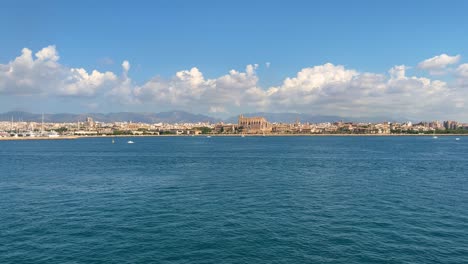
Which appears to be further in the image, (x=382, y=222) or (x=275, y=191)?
(x=275, y=191)

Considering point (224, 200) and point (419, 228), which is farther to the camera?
point (224, 200)

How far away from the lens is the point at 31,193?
31.6 metres

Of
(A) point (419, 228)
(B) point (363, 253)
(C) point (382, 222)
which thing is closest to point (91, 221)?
(B) point (363, 253)

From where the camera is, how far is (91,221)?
73.2 ft

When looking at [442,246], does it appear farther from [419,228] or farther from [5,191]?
[5,191]

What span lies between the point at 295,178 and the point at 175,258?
87.3 ft

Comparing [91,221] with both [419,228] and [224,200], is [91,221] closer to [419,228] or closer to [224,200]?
[224,200]

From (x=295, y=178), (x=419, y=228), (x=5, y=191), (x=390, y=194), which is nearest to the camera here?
(x=419, y=228)

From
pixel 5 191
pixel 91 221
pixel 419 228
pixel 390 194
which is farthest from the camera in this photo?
pixel 5 191

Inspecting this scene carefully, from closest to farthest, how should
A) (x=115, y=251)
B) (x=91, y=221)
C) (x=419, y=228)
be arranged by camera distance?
(x=115, y=251) < (x=419, y=228) < (x=91, y=221)

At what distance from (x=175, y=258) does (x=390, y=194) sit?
22.1m

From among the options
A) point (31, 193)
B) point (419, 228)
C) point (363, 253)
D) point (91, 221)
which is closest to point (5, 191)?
point (31, 193)

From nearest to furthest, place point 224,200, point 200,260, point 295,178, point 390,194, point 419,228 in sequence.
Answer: point 200,260
point 419,228
point 224,200
point 390,194
point 295,178

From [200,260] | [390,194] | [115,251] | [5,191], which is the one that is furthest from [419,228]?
[5,191]
